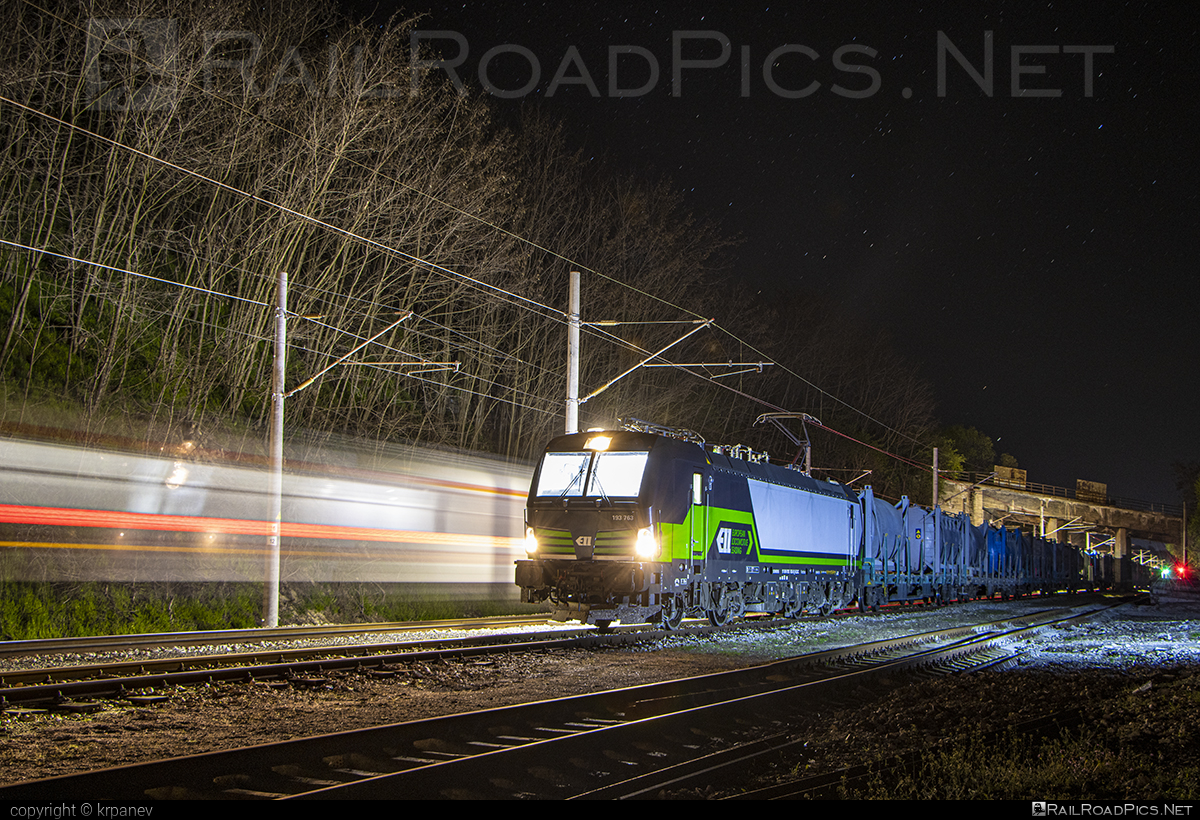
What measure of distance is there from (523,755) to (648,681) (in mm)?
4395

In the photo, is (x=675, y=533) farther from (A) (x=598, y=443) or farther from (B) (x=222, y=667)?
(B) (x=222, y=667)

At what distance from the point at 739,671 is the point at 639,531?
363 cm

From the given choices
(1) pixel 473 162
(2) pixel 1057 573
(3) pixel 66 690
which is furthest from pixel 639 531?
(2) pixel 1057 573

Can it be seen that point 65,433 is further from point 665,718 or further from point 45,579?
point 665,718

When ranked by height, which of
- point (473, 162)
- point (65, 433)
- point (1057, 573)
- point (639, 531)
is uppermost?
point (473, 162)

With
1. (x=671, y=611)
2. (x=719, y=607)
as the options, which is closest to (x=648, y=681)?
(x=671, y=611)

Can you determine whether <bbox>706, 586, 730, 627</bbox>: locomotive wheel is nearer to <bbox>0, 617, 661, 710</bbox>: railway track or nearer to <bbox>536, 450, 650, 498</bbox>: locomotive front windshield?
<bbox>0, 617, 661, 710</bbox>: railway track

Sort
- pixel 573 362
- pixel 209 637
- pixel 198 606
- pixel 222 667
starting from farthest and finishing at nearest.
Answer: pixel 573 362
pixel 198 606
pixel 209 637
pixel 222 667

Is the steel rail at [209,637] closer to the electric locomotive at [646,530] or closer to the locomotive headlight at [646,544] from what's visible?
the electric locomotive at [646,530]

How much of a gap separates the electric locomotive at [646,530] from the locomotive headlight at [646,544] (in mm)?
17

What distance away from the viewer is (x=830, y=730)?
9.28 metres

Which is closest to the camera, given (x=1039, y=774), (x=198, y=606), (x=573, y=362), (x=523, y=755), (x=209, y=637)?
(x=1039, y=774)

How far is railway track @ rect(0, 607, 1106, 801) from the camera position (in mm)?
6820

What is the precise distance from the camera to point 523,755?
8008 mm
